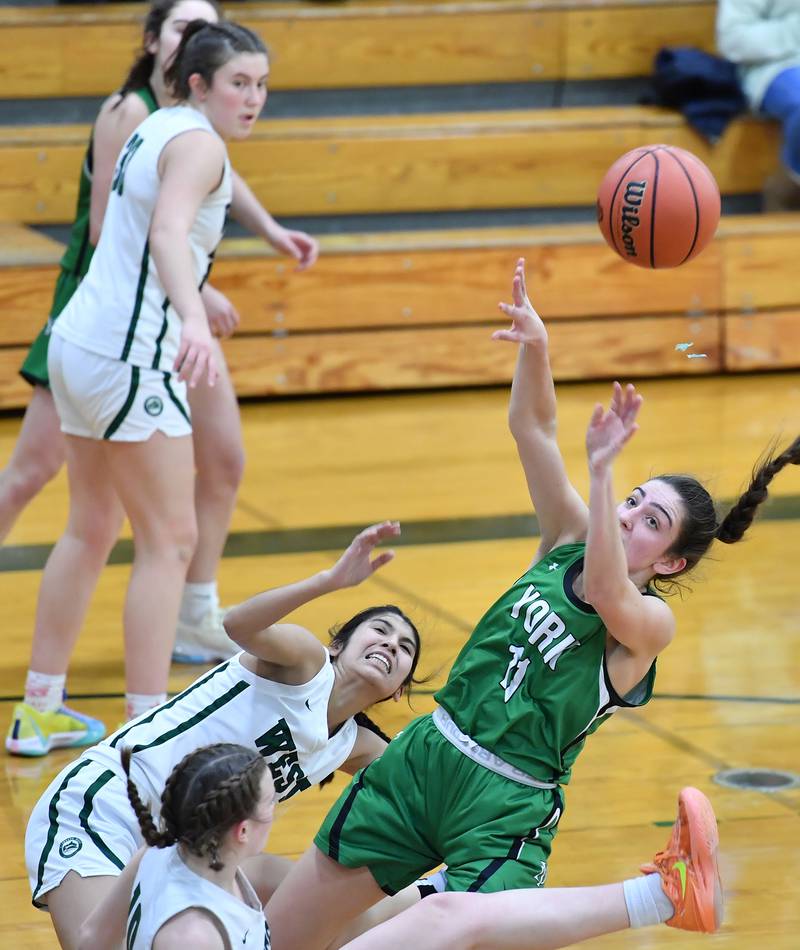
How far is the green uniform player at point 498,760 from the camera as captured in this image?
2.79 metres

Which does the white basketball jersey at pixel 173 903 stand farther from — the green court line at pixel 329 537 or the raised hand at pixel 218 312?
the green court line at pixel 329 537

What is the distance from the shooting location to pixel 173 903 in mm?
2422

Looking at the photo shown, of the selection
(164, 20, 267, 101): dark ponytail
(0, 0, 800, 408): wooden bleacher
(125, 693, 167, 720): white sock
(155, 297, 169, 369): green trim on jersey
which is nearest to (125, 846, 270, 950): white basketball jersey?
(125, 693, 167, 720): white sock

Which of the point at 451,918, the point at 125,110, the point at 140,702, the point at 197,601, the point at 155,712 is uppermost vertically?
the point at 125,110

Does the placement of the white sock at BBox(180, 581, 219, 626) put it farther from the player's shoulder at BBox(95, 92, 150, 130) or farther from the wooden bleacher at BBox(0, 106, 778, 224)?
the wooden bleacher at BBox(0, 106, 778, 224)

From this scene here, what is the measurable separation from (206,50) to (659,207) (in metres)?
1.08

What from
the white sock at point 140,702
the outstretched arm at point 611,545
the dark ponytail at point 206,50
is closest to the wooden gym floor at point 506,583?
the white sock at point 140,702

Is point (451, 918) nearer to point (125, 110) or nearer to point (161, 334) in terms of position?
point (161, 334)

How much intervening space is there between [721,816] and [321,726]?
43.9 inches

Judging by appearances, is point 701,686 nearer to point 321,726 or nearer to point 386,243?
point 321,726

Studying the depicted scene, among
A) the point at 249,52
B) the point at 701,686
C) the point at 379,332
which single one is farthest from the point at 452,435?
the point at 249,52

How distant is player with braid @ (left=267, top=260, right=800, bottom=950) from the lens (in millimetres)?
2693

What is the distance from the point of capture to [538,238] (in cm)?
815

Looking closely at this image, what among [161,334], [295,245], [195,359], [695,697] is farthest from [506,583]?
[195,359]
